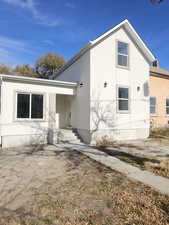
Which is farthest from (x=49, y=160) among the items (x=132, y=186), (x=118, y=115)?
(x=118, y=115)

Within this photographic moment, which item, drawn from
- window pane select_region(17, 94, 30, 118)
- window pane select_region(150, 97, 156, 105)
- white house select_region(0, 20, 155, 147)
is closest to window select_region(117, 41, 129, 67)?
white house select_region(0, 20, 155, 147)

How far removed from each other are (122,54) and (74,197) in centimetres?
1046

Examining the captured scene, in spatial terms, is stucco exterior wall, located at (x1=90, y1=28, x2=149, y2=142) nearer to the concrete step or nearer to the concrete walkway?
the concrete step

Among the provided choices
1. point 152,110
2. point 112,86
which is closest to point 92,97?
point 112,86

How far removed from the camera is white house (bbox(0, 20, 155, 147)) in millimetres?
9680

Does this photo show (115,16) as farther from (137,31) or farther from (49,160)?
(49,160)

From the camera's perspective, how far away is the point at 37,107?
33.9 ft

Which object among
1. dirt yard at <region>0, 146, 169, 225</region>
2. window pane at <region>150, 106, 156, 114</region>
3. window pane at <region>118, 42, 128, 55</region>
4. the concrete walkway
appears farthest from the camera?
window pane at <region>150, 106, 156, 114</region>

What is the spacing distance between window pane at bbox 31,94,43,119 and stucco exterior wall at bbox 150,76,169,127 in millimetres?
10444

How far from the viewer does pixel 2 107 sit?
9.19 metres

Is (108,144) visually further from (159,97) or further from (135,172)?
(159,97)

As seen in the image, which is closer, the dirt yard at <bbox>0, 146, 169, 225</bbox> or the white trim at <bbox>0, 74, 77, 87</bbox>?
the dirt yard at <bbox>0, 146, 169, 225</bbox>

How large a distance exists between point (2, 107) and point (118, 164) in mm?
6948

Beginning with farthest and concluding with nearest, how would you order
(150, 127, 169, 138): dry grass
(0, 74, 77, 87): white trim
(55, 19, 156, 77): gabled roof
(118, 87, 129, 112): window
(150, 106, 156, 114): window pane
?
(150, 106, 156, 114): window pane
(150, 127, 169, 138): dry grass
(118, 87, 129, 112): window
(55, 19, 156, 77): gabled roof
(0, 74, 77, 87): white trim
